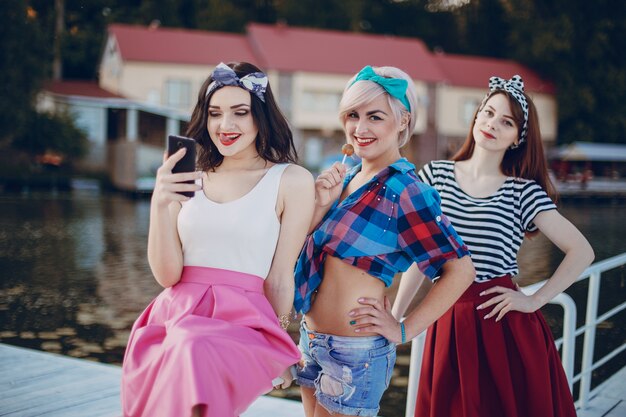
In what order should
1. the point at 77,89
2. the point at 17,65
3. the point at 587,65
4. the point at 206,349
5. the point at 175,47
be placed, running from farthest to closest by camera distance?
the point at 587,65 → the point at 175,47 → the point at 77,89 → the point at 17,65 → the point at 206,349

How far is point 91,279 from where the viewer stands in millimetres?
10320

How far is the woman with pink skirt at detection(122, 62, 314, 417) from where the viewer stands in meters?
1.95

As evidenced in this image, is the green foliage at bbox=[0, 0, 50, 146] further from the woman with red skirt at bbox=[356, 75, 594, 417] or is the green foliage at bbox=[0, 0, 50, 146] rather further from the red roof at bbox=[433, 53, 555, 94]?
the woman with red skirt at bbox=[356, 75, 594, 417]

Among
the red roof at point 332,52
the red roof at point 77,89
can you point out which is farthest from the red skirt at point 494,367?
the red roof at point 332,52

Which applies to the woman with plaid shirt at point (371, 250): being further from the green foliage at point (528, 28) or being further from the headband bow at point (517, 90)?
the green foliage at point (528, 28)

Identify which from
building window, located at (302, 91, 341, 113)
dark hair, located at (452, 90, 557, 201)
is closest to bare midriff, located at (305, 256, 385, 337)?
dark hair, located at (452, 90, 557, 201)

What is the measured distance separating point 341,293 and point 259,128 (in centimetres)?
59

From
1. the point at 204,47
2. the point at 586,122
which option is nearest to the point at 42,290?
the point at 204,47

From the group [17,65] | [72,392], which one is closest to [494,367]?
[72,392]

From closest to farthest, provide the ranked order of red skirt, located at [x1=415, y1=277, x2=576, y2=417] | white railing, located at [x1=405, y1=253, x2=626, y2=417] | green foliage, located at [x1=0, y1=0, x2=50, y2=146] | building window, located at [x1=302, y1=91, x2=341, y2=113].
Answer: red skirt, located at [x1=415, y1=277, x2=576, y2=417]
white railing, located at [x1=405, y1=253, x2=626, y2=417]
green foliage, located at [x1=0, y1=0, x2=50, y2=146]
building window, located at [x1=302, y1=91, x2=341, y2=113]

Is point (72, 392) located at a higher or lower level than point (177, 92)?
lower

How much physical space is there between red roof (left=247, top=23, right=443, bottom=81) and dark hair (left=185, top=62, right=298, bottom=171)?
29.4 meters

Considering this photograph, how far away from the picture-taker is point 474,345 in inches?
108

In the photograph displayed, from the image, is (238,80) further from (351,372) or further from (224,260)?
(351,372)
